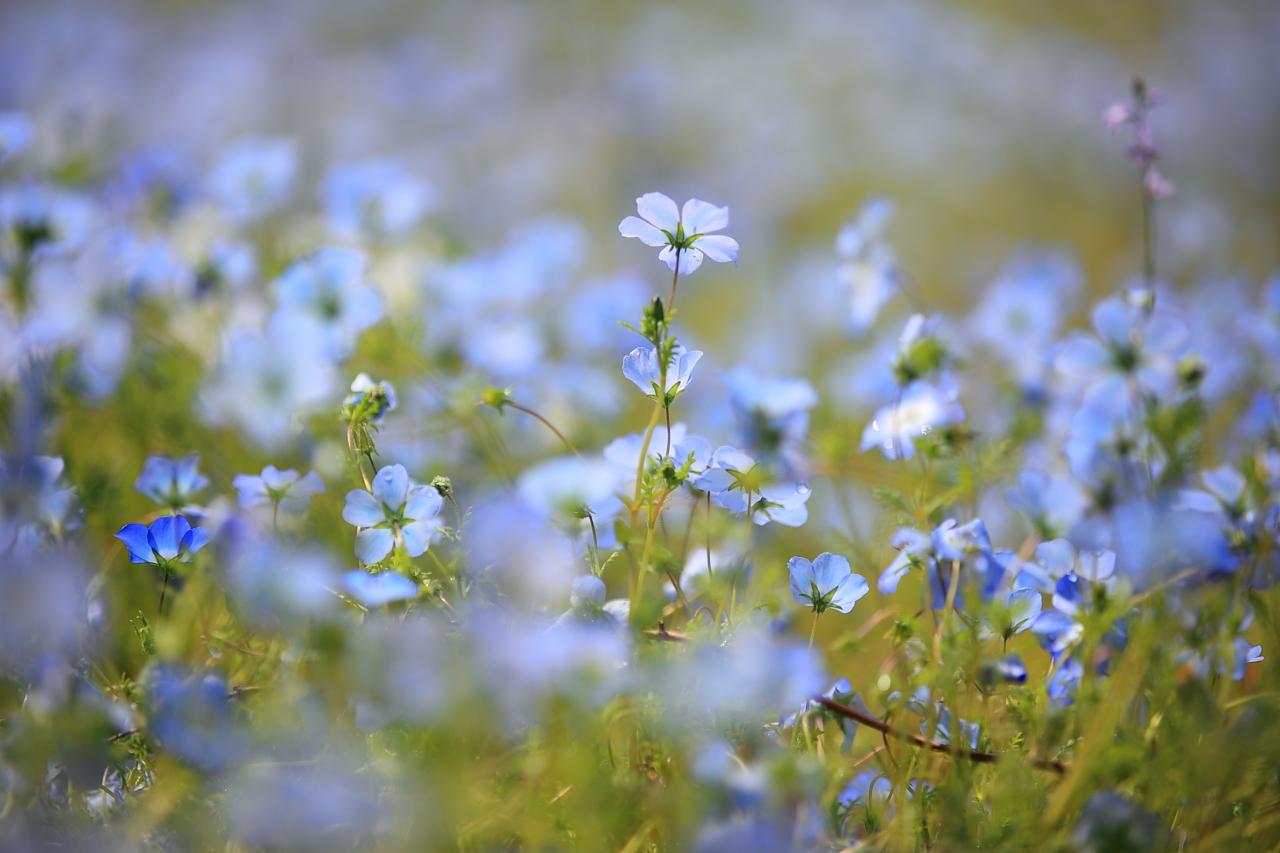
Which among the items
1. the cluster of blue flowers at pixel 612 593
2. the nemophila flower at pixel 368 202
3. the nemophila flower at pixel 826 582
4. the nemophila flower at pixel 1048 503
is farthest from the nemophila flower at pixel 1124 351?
the nemophila flower at pixel 368 202

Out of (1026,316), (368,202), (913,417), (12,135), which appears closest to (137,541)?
(913,417)

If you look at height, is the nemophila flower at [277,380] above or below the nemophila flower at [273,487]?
above

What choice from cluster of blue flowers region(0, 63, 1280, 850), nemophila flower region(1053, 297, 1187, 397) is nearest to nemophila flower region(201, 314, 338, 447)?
cluster of blue flowers region(0, 63, 1280, 850)

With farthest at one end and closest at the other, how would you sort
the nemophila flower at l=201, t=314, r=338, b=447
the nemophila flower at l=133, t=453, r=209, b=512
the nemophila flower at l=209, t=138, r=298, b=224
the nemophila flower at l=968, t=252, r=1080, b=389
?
the nemophila flower at l=209, t=138, r=298, b=224 < the nemophila flower at l=968, t=252, r=1080, b=389 < the nemophila flower at l=201, t=314, r=338, b=447 < the nemophila flower at l=133, t=453, r=209, b=512

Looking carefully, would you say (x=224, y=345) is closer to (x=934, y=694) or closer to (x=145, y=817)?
(x=145, y=817)

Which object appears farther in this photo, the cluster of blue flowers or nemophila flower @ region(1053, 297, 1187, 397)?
nemophila flower @ region(1053, 297, 1187, 397)

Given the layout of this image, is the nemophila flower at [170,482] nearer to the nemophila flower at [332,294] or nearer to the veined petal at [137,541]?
the veined petal at [137,541]

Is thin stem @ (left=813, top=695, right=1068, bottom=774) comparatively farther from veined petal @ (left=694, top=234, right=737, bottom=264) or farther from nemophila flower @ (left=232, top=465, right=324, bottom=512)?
nemophila flower @ (left=232, top=465, right=324, bottom=512)
